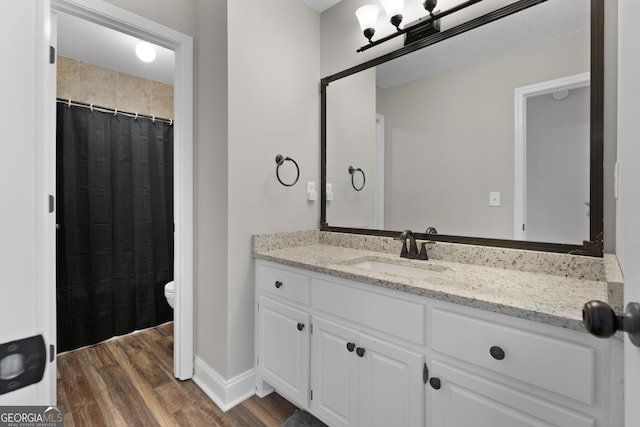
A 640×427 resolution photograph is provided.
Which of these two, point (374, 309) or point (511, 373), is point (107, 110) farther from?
point (511, 373)

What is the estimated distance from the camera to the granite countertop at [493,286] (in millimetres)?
886

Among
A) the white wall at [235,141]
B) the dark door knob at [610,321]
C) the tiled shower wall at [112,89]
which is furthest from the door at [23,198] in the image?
the tiled shower wall at [112,89]

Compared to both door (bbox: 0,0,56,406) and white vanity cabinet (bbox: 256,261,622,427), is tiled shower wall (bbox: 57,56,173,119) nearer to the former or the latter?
white vanity cabinet (bbox: 256,261,622,427)

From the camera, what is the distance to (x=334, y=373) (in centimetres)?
142

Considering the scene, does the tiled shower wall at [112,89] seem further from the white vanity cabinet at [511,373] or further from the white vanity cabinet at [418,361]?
the white vanity cabinet at [511,373]

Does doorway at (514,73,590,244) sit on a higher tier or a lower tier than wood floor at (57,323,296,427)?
higher

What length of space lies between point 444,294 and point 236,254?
1159 millimetres

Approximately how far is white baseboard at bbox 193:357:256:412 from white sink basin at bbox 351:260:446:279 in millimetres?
944

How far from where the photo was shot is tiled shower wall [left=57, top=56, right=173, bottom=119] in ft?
8.54

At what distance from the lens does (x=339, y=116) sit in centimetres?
219

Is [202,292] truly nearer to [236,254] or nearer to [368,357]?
[236,254]

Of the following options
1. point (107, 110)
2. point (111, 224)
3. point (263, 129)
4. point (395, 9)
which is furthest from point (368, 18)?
point (111, 224)

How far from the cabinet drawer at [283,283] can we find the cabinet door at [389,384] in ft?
1.24

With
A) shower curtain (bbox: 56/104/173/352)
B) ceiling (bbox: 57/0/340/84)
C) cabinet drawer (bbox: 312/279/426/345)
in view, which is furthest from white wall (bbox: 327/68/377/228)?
shower curtain (bbox: 56/104/173/352)
